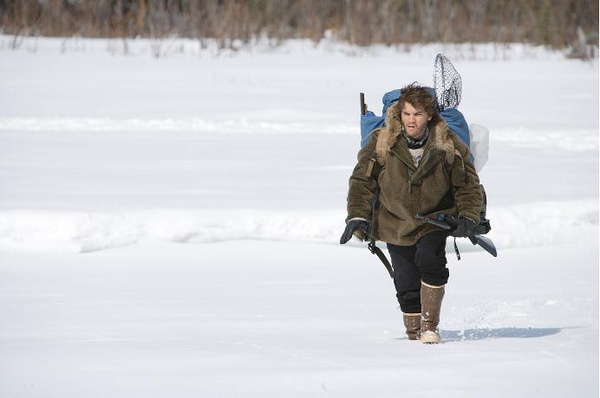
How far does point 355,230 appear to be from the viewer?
4.79 m

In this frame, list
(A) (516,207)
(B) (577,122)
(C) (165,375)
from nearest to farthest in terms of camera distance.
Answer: (C) (165,375), (A) (516,207), (B) (577,122)

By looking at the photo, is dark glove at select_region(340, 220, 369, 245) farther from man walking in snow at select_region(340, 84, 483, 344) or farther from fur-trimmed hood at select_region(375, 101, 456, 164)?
fur-trimmed hood at select_region(375, 101, 456, 164)

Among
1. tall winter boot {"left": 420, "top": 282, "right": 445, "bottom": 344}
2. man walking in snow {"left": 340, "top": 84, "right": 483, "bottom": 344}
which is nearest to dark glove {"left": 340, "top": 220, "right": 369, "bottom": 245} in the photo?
man walking in snow {"left": 340, "top": 84, "right": 483, "bottom": 344}

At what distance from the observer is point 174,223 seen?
816 cm

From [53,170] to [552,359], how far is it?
699 centimetres

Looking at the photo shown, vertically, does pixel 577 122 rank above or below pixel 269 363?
below

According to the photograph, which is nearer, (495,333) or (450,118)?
(450,118)

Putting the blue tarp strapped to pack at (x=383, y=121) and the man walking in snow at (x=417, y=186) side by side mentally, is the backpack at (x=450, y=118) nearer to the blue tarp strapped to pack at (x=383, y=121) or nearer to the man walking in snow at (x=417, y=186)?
the blue tarp strapped to pack at (x=383, y=121)

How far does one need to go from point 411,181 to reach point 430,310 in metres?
0.53

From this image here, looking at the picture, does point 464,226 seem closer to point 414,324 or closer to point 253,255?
point 414,324

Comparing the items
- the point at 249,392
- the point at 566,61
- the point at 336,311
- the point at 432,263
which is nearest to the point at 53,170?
the point at 336,311

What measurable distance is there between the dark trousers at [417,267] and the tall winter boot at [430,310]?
0.09 ft

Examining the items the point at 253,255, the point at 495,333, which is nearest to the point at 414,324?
the point at 495,333

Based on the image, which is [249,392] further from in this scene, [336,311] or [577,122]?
[577,122]
